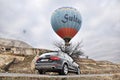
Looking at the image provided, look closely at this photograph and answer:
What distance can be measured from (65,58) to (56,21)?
32339 millimetres

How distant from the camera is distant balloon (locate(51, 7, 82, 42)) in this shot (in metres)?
52.1

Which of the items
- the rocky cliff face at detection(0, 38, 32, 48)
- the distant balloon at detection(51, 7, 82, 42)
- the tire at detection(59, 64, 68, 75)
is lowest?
the tire at detection(59, 64, 68, 75)

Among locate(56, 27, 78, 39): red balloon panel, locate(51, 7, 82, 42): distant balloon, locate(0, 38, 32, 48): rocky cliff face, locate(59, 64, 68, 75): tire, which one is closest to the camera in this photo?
locate(59, 64, 68, 75): tire

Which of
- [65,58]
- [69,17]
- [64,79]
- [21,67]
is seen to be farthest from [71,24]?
[64,79]

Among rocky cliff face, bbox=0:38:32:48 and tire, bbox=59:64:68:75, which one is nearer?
tire, bbox=59:64:68:75

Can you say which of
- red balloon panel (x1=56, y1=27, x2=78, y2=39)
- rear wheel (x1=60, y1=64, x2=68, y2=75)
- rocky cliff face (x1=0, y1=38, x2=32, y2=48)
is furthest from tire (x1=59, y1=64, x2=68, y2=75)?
rocky cliff face (x1=0, y1=38, x2=32, y2=48)

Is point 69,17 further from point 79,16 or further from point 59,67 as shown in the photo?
point 59,67

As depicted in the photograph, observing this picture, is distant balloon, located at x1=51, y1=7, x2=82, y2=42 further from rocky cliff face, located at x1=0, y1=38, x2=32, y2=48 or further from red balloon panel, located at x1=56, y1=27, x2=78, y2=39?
rocky cliff face, located at x1=0, y1=38, x2=32, y2=48

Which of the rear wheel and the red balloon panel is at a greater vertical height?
the red balloon panel

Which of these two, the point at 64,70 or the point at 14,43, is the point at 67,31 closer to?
the point at 64,70

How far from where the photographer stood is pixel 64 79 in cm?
1570

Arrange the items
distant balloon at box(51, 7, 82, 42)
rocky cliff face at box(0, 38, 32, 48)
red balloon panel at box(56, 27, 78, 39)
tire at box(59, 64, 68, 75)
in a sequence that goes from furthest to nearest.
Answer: rocky cliff face at box(0, 38, 32, 48), red balloon panel at box(56, 27, 78, 39), distant balloon at box(51, 7, 82, 42), tire at box(59, 64, 68, 75)

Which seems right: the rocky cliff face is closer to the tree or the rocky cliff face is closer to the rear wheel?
the tree

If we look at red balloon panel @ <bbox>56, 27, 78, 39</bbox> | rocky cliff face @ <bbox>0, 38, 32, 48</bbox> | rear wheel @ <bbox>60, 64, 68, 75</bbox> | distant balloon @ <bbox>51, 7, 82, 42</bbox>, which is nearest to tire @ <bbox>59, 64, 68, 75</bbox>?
rear wheel @ <bbox>60, 64, 68, 75</bbox>
